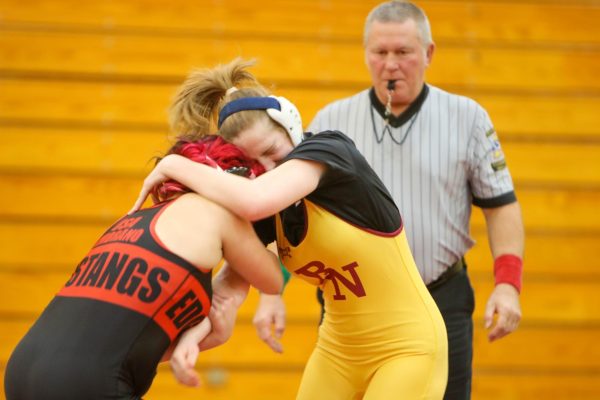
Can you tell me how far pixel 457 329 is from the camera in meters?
A: 3.17

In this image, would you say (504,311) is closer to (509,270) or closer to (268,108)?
(509,270)

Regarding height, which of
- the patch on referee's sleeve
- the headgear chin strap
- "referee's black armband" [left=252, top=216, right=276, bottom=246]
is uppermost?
the headgear chin strap

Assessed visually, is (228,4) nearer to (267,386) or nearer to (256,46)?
(256,46)

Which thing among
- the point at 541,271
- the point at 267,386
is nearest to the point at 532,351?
the point at 541,271

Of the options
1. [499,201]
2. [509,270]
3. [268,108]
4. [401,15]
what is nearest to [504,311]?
[509,270]

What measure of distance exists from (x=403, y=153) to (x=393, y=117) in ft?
0.50

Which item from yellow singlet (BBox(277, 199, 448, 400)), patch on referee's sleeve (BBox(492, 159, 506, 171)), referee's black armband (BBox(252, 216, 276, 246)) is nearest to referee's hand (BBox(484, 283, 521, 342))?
patch on referee's sleeve (BBox(492, 159, 506, 171))

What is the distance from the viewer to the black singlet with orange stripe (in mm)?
1874

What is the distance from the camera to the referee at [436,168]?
125 inches

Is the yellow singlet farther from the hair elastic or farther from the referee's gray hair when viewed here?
the referee's gray hair

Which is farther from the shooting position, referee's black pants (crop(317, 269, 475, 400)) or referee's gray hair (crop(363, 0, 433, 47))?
referee's gray hair (crop(363, 0, 433, 47))

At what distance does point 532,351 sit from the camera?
208 inches

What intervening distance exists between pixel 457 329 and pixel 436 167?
0.62 metres

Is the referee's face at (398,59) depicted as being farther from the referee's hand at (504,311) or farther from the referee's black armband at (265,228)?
the referee's black armband at (265,228)
